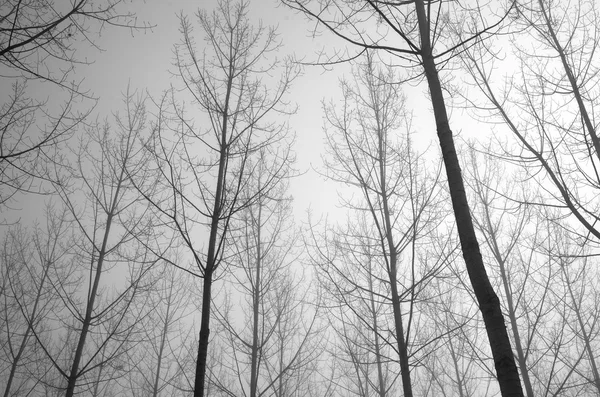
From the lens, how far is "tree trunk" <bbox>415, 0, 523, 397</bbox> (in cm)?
137

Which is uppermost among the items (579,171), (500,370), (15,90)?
(15,90)

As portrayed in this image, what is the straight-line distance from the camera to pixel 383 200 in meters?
4.14

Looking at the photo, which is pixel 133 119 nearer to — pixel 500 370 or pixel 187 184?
pixel 187 184

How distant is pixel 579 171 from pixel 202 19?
4.15 m

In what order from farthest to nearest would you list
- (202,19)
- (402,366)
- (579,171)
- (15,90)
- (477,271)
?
(202,19), (15,90), (579,171), (402,366), (477,271)

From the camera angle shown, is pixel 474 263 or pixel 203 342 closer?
pixel 474 263

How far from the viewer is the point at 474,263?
62.5 inches

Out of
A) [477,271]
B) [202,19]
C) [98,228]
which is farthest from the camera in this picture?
[98,228]

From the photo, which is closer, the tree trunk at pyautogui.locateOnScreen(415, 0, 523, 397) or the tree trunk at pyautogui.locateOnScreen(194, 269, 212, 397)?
the tree trunk at pyautogui.locateOnScreen(415, 0, 523, 397)

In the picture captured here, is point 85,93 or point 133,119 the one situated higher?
point 133,119

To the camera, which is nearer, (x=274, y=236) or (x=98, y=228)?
(x=98, y=228)

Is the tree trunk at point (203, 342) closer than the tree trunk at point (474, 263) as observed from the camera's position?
No

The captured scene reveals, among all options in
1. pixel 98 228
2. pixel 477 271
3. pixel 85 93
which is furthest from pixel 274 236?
pixel 477 271

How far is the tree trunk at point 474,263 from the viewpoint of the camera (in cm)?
137
